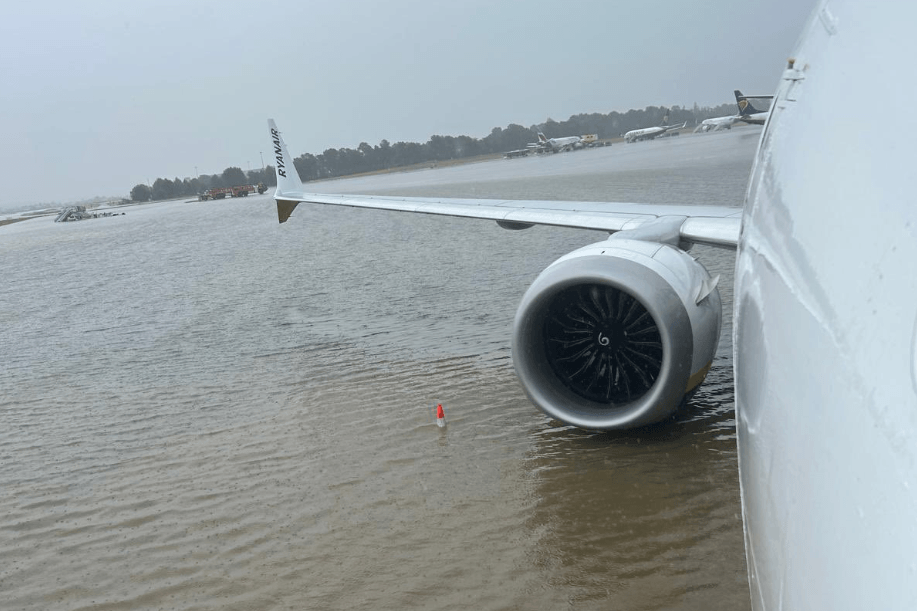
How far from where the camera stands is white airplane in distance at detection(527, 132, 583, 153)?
114m

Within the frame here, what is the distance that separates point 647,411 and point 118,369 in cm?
900

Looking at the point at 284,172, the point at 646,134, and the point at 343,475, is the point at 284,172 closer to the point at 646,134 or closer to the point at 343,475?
the point at 343,475

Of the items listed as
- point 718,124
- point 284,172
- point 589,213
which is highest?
point 284,172

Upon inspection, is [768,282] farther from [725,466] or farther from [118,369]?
[118,369]

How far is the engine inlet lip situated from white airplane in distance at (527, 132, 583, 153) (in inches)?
4354

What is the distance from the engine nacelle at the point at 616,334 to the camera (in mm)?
6198

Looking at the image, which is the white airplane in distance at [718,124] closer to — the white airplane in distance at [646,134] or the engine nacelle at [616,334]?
the white airplane in distance at [646,134]

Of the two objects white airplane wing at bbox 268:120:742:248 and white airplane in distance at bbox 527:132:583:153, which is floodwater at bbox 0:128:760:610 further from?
white airplane in distance at bbox 527:132:583:153

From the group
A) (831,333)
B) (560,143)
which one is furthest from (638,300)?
(560,143)

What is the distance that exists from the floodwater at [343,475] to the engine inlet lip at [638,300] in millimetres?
508

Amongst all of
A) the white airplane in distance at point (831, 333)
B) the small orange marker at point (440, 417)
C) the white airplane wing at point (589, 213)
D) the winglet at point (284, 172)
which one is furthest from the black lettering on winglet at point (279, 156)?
the white airplane in distance at point (831, 333)

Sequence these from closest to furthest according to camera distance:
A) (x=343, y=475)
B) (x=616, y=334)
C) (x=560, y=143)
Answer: (x=616, y=334)
(x=343, y=475)
(x=560, y=143)

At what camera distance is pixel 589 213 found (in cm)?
917

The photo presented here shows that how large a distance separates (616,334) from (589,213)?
8.54 ft
